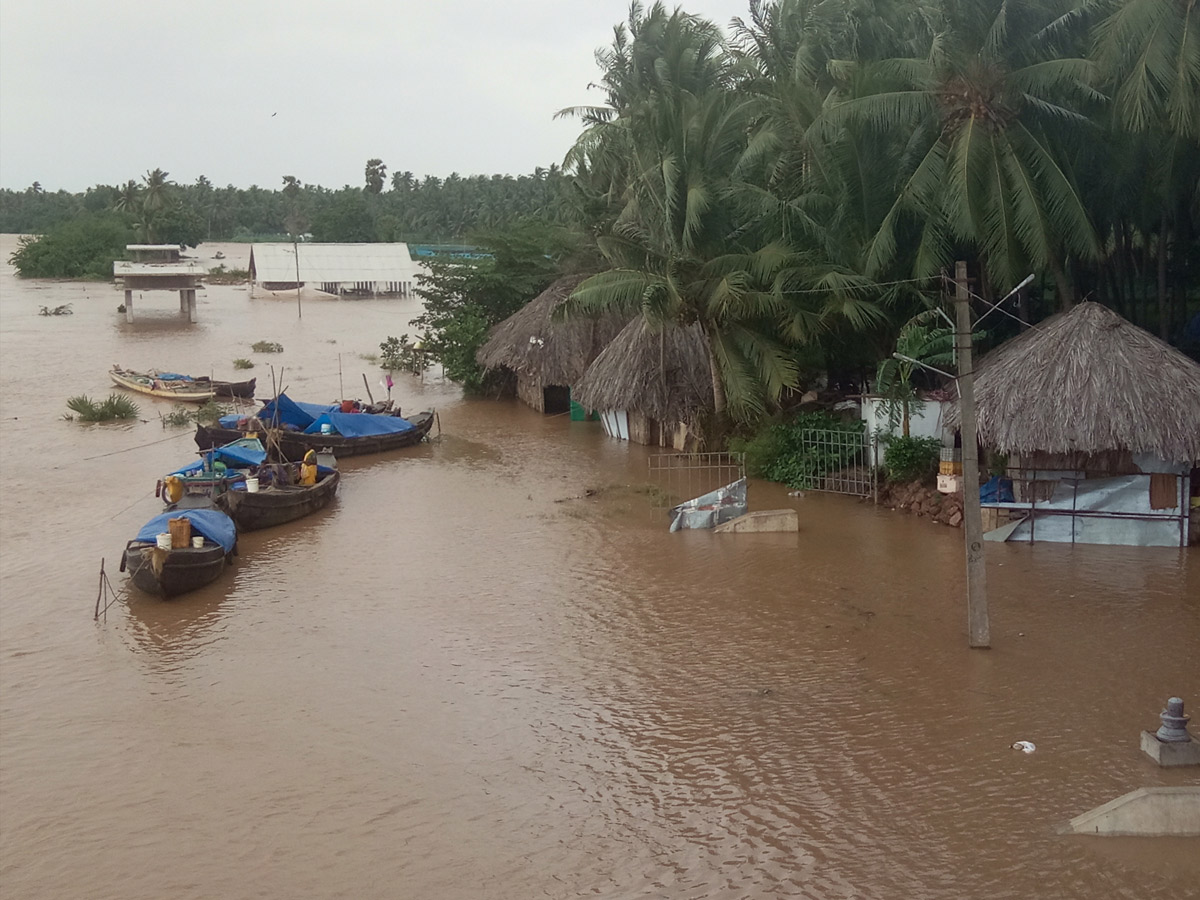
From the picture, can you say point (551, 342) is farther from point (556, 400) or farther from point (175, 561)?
point (175, 561)

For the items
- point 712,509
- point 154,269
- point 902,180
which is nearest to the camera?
point 712,509

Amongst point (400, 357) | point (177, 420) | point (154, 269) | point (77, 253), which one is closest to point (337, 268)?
point (154, 269)

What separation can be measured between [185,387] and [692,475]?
15.7 meters

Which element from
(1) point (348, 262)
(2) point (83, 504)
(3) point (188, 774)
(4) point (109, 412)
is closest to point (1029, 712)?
(3) point (188, 774)

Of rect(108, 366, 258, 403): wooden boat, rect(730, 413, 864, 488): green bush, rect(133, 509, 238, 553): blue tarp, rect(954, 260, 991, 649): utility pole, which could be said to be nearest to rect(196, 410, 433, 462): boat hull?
rect(133, 509, 238, 553): blue tarp

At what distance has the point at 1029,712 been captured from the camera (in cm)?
937

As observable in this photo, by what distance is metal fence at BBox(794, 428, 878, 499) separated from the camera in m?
16.6

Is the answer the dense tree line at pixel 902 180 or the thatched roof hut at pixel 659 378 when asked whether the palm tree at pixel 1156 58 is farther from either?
the thatched roof hut at pixel 659 378

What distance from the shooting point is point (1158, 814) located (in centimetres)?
710

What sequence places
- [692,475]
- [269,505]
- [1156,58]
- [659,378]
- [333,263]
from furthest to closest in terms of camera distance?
[333,263] < [659,378] < [692,475] < [269,505] < [1156,58]

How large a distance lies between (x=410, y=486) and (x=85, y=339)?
90.2ft

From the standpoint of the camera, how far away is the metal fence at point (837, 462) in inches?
655

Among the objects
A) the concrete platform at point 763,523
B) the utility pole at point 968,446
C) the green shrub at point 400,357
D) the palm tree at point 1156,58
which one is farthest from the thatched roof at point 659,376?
the green shrub at point 400,357

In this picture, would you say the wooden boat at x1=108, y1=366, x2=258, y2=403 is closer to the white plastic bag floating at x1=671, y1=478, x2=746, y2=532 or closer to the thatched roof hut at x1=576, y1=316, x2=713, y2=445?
the thatched roof hut at x1=576, y1=316, x2=713, y2=445
